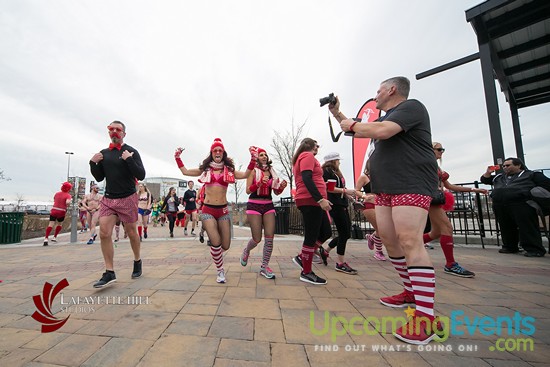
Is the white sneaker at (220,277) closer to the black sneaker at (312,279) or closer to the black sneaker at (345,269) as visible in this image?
the black sneaker at (312,279)

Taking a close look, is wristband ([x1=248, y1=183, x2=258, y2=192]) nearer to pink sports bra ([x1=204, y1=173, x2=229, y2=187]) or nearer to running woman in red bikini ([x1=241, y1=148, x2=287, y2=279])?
running woman in red bikini ([x1=241, y1=148, x2=287, y2=279])

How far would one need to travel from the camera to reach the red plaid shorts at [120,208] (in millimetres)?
3105

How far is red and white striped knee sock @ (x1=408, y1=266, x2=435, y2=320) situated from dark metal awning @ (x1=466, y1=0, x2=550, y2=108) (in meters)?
8.38

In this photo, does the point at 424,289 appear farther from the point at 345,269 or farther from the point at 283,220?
the point at 283,220

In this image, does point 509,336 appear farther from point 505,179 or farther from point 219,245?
point 505,179

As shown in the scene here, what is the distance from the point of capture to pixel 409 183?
6.26 ft

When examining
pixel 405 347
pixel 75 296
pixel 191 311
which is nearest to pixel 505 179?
pixel 405 347

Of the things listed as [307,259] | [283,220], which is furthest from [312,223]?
[283,220]

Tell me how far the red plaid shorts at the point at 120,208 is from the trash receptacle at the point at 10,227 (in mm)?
7607

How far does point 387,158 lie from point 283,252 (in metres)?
3.85

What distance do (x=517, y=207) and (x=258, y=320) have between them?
6108mm

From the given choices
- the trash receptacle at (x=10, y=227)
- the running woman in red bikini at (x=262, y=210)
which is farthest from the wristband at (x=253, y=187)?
the trash receptacle at (x=10, y=227)

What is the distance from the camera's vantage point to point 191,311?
2.16 m

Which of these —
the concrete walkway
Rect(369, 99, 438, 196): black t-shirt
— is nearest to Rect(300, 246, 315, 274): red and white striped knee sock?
the concrete walkway
